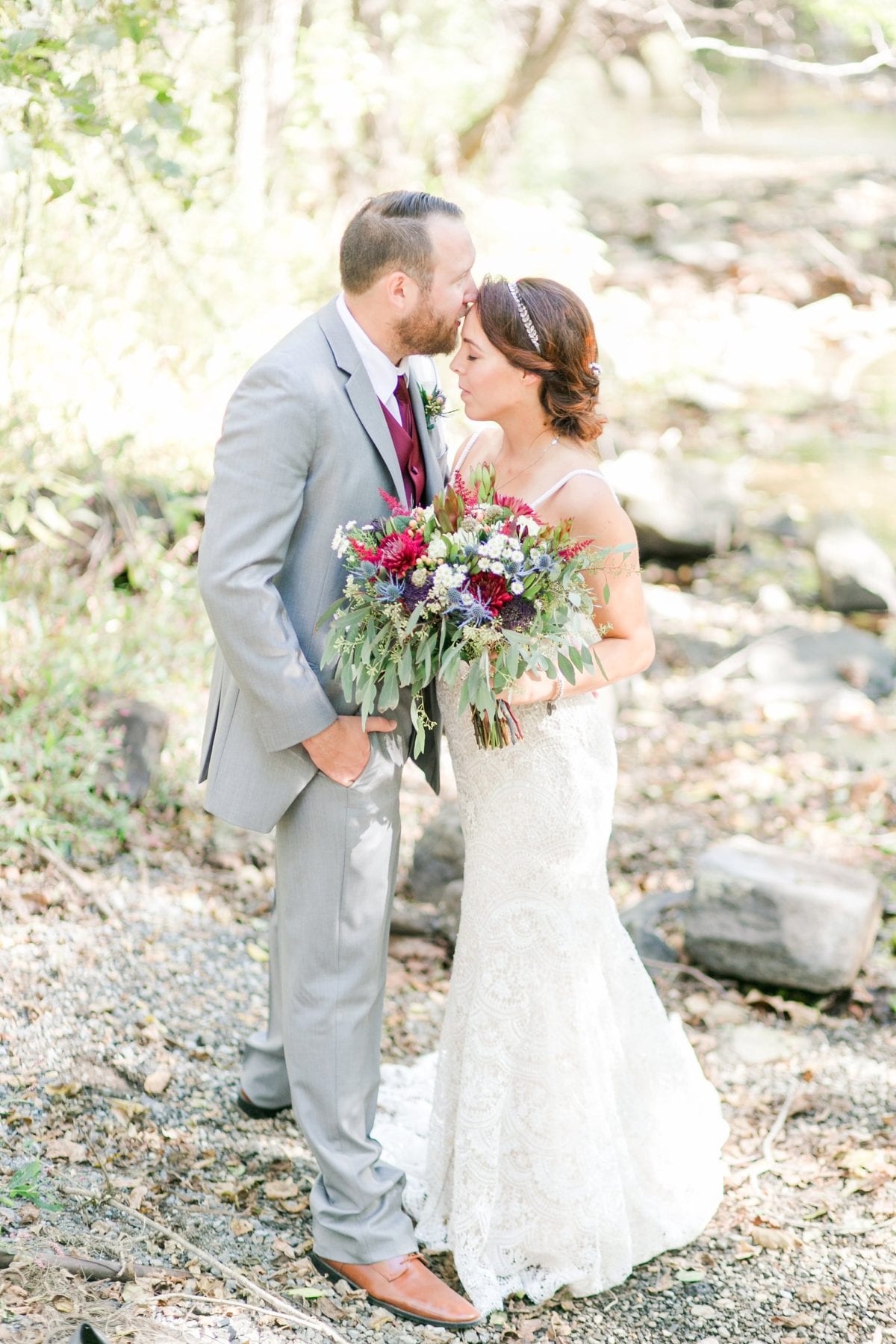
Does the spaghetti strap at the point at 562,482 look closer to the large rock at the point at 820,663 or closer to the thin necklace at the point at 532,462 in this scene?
the thin necklace at the point at 532,462

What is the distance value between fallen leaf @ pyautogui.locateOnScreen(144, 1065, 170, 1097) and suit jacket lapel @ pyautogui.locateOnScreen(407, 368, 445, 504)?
1852 millimetres

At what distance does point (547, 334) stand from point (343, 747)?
1063 mm

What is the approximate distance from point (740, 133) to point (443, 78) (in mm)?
16274

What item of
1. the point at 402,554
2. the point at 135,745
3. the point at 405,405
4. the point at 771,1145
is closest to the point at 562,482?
the point at 405,405

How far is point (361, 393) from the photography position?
9.39ft

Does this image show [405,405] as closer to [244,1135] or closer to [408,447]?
[408,447]

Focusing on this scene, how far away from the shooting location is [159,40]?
13.5ft

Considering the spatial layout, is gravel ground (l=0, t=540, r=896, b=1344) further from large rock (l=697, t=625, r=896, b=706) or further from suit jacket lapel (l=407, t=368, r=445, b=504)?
large rock (l=697, t=625, r=896, b=706)

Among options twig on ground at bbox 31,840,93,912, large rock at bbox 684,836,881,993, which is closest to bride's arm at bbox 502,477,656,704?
large rock at bbox 684,836,881,993

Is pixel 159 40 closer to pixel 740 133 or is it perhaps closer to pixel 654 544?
pixel 654 544

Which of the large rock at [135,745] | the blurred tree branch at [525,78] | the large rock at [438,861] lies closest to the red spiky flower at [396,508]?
the large rock at [438,861]

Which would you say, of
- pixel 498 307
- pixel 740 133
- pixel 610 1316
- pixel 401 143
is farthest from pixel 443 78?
pixel 740 133

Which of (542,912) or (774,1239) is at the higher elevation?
(542,912)

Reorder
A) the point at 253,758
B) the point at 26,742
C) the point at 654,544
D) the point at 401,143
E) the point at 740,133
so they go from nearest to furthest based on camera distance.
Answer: the point at 253,758, the point at 26,742, the point at 654,544, the point at 401,143, the point at 740,133
